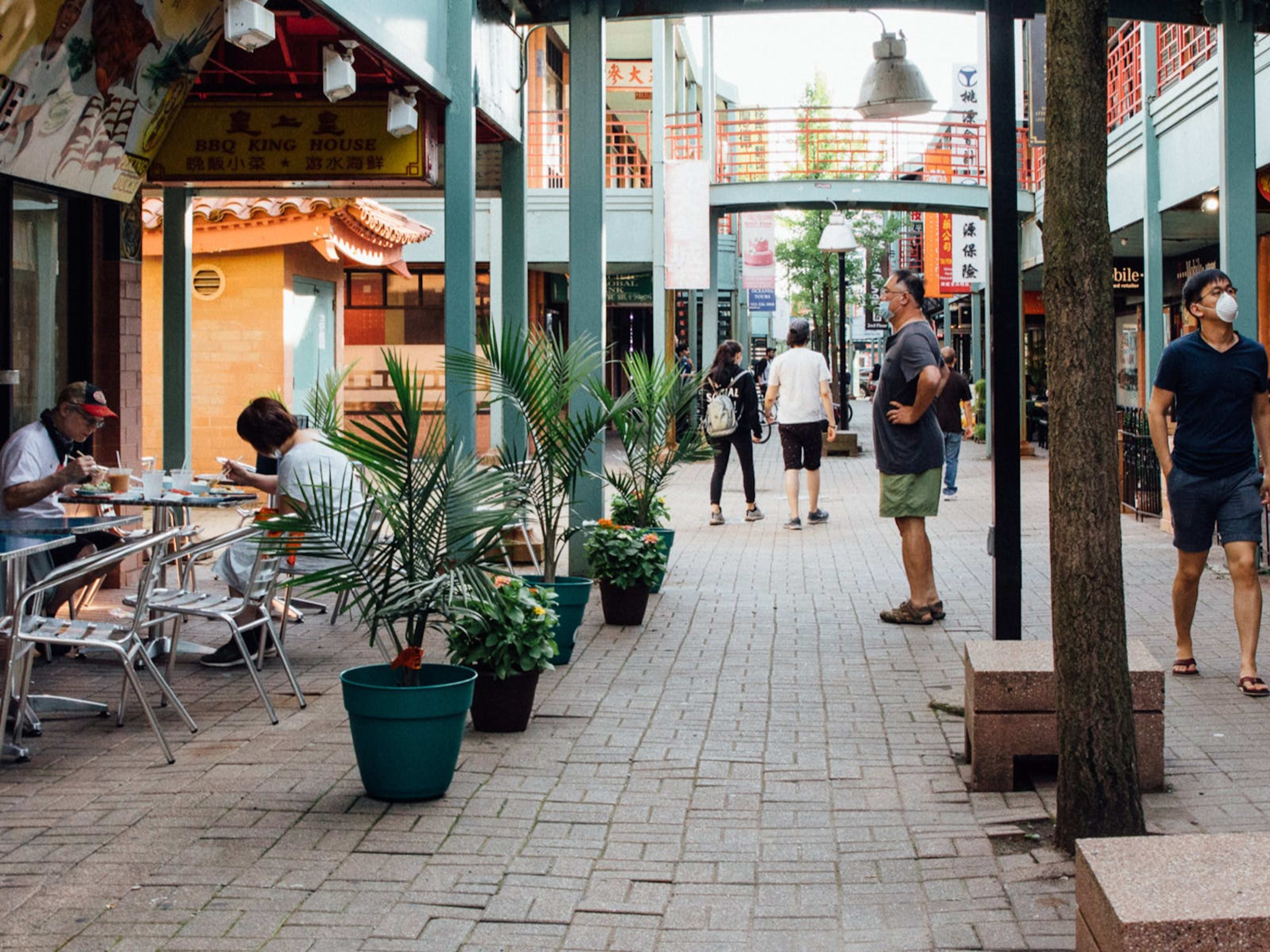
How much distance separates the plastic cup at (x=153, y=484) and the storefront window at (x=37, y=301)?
187 centimetres

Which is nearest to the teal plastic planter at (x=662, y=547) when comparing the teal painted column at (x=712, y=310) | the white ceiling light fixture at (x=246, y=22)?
the white ceiling light fixture at (x=246, y=22)

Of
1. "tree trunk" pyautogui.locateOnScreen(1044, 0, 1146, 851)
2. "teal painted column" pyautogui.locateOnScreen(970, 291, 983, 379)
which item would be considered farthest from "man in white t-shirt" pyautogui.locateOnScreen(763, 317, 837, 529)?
"teal painted column" pyautogui.locateOnScreen(970, 291, 983, 379)

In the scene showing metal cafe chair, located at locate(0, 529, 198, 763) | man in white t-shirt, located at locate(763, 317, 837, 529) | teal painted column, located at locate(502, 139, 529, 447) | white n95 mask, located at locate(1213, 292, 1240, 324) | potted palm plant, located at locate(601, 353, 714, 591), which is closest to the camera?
metal cafe chair, located at locate(0, 529, 198, 763)

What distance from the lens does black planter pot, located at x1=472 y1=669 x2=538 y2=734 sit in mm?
6199

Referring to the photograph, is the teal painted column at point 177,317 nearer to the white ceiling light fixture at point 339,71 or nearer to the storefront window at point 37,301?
the storefront window at point 37,301

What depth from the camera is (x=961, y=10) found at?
397 inches

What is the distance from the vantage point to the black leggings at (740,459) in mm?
14688

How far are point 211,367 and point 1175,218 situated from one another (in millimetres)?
11163

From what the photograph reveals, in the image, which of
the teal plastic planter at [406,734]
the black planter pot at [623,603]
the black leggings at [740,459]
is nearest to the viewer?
the teal plastic planter at [406,734]

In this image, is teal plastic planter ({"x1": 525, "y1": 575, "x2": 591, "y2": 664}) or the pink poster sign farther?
the pink poster sign

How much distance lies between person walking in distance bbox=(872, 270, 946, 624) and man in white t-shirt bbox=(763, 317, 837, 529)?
5.30m

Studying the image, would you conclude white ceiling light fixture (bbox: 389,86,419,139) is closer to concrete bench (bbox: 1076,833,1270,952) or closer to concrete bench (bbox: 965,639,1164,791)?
concrete bench (bbox: 965,639,1164,791)

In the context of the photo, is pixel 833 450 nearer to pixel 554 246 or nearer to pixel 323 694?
pixel 554 246

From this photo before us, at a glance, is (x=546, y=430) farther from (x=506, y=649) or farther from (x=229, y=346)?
(x=229, y=346)
